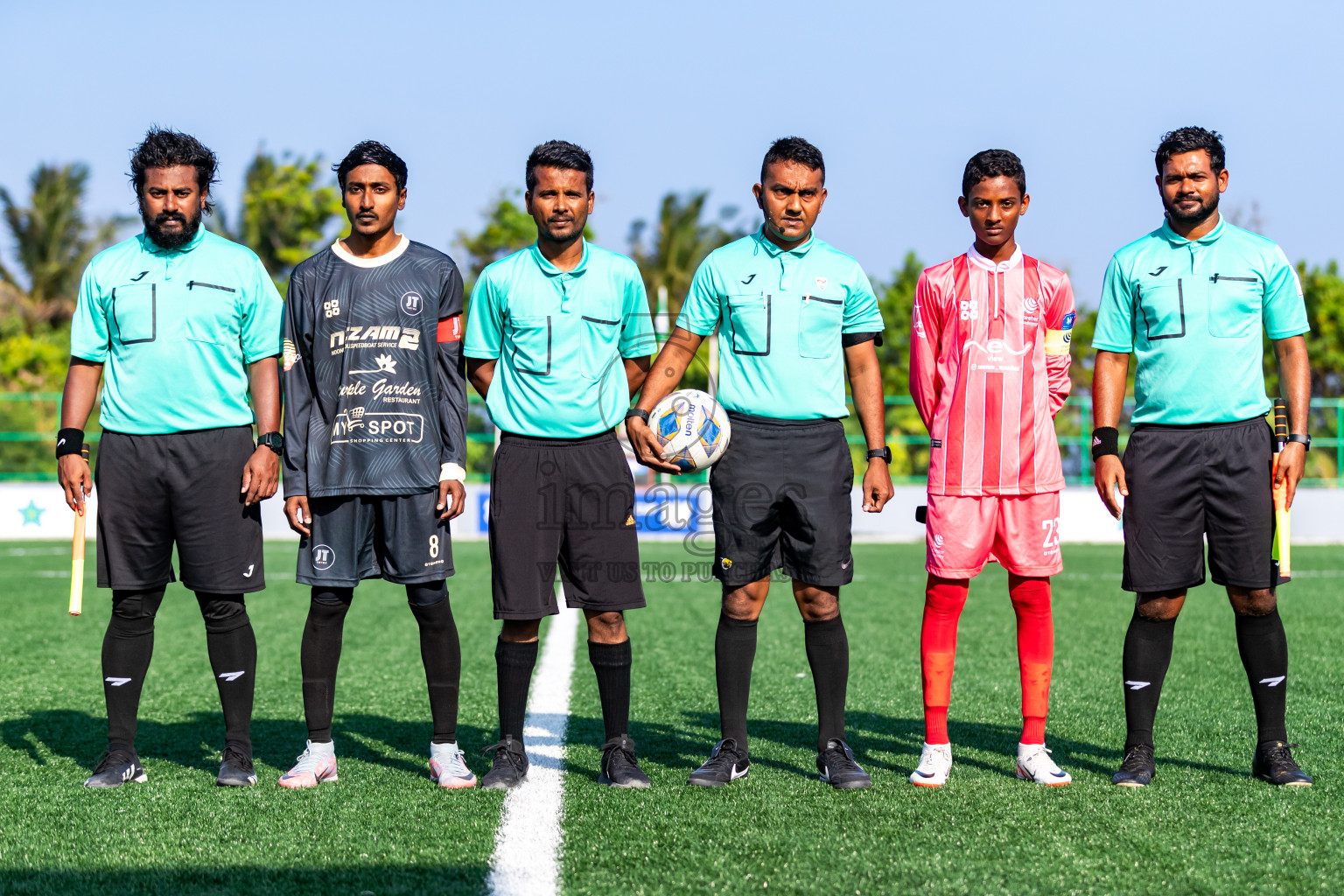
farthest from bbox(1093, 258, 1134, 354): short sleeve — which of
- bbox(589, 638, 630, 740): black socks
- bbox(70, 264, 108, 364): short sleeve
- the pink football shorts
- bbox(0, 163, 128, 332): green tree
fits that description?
bbox(0, 163, 128, 332): green tree

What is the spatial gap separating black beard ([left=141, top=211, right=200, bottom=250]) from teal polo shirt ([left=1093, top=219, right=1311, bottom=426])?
10.3ft

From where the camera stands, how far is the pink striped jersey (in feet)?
13.4

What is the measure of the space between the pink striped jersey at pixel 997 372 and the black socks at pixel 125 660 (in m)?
2.75

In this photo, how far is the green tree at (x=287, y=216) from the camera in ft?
97.1


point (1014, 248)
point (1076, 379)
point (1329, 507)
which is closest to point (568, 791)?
point (1014, 248)

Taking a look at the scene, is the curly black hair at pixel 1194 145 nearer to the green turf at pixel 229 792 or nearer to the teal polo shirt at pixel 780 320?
the teal polo shirt at pixel 780 320

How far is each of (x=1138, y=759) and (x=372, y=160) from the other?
324 centimetres

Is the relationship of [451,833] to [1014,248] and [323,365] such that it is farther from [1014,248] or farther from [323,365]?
[1014,248]

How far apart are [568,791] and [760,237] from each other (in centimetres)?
198

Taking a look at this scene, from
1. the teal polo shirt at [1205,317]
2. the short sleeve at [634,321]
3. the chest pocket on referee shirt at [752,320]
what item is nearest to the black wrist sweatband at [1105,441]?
the teal polo shirt at [1205,317]

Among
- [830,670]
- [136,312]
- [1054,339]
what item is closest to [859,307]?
[1054,339]

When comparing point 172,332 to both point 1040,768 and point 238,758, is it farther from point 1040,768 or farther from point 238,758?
point 1040,768

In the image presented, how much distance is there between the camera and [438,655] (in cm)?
421

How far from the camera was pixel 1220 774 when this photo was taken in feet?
13.8
